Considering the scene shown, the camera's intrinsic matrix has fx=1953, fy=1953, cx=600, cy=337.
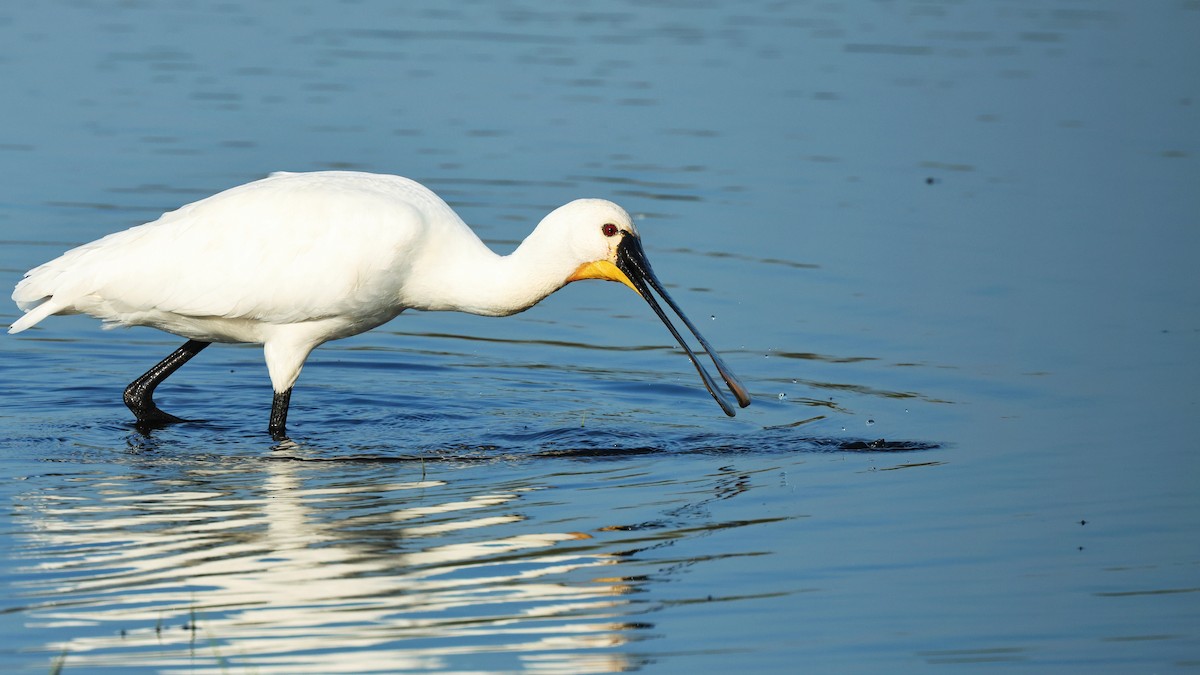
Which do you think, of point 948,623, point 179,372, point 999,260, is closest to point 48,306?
point 179,372

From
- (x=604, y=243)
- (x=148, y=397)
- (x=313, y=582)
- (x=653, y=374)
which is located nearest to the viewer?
(x=313, y=582)

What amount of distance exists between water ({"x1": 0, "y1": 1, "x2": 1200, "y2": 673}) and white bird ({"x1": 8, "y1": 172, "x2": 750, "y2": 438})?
2.24 ft

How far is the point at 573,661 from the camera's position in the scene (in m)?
7.17

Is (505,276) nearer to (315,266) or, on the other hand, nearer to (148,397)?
(315,266)

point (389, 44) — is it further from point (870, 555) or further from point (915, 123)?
point (870, 555)

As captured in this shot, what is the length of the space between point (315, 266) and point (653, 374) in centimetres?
283

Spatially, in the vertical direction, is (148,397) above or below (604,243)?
below

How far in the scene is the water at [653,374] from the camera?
25.2 feet

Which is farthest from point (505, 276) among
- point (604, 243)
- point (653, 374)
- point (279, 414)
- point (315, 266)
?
point (653, 374)

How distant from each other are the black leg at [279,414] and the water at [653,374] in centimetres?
11

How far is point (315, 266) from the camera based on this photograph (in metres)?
10.5

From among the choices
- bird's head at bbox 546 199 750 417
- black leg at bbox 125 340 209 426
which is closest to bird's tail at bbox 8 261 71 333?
black leg at bbox 125 340 209 426

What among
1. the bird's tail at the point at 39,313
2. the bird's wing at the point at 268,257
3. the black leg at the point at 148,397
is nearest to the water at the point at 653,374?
the black leg at the point at 148,397

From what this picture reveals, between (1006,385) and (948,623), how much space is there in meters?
4.33
